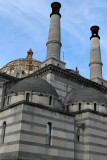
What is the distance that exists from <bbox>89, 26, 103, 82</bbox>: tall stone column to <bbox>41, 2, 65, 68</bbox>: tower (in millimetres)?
7979

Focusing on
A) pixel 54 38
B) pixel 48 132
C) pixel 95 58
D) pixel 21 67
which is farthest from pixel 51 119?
pixel 21 67

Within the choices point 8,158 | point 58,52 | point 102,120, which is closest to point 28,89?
point 8,158

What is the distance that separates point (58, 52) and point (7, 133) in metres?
17.2

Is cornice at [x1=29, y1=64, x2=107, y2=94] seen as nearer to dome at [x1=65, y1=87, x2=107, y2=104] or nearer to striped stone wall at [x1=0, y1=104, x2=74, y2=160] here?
dome at [x1=65, y1=87, x2=107, y2=104]

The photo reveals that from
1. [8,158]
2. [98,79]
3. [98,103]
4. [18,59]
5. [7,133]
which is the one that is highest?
[18,59]

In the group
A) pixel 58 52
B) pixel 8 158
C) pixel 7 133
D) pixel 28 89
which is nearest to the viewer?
pixel 8 158

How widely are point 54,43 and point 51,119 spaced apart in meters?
15.5

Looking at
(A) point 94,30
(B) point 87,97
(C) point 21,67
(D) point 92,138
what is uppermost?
(A) point 94,30

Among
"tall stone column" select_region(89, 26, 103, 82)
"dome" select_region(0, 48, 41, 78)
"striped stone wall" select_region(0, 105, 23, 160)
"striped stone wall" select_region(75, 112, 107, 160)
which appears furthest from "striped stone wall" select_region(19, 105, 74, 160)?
"dome" select_region(0, 48, 41, 78)

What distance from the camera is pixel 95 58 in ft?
133

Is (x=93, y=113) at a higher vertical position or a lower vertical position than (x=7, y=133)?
higher

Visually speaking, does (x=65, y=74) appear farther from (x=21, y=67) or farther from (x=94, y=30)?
(x=21, y=67)

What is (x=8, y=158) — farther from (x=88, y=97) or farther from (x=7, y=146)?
(x=88, y=97)

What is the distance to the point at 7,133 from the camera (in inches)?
840
